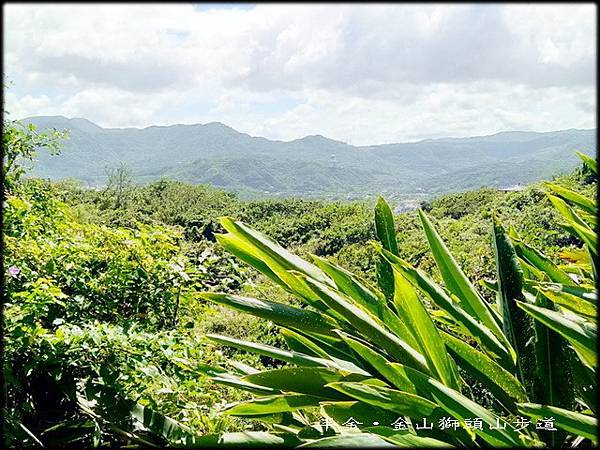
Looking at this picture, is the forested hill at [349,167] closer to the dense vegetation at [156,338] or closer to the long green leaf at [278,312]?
the dense vegetation at [156,338]

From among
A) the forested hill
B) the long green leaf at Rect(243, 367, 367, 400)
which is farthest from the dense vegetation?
the forested hill

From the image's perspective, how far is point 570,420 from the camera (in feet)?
2.72

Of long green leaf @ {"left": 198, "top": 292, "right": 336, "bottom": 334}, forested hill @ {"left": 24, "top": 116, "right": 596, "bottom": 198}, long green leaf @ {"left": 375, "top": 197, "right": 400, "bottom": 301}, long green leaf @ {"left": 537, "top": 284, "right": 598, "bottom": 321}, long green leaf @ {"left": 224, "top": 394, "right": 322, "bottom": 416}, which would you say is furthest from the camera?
forested hill @ {"left": 24, "top": 116, "right": 596, "bottom": 198}

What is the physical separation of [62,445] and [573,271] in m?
1.67

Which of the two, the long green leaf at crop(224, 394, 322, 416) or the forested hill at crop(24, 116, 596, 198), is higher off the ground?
the forested hill at crop(24, 116, 596, 198)

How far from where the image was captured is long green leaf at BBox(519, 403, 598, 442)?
0.82m

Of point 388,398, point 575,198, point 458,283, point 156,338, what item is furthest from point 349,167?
point 388,398

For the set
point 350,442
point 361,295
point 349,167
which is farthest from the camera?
point 349,167

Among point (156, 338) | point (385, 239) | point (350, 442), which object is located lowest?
point (156, 338)

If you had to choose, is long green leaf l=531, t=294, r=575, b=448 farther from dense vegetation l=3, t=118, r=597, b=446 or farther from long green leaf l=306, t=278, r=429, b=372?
long green leaf l=306, t=278, r=429, b=372

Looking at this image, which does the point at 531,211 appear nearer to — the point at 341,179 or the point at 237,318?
the point at 237,318

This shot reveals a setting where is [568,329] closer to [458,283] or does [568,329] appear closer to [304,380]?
[458,283]

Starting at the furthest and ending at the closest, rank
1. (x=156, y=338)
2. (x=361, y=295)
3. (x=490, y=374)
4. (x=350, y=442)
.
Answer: (x=156, y=338) < (x=361, y=295) < (x=490, y=374) < (x=350, y=442)

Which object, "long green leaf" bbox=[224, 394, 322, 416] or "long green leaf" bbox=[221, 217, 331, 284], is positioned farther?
"long green leaf" bbox=[221, 217, 331, 284]
